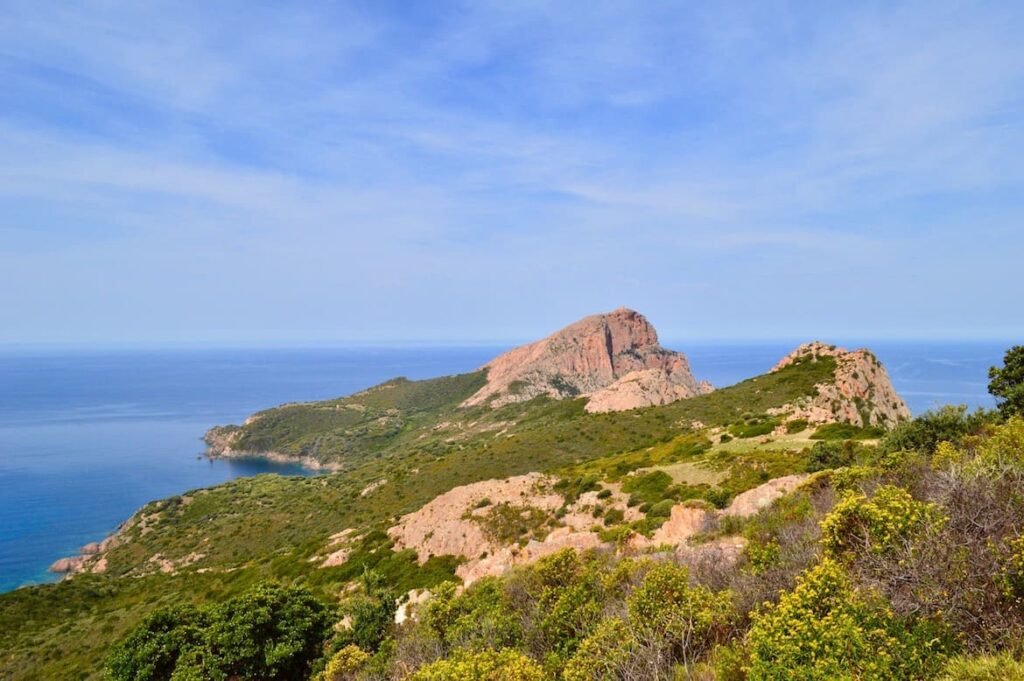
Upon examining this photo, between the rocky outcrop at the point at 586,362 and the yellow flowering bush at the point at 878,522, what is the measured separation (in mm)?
143326

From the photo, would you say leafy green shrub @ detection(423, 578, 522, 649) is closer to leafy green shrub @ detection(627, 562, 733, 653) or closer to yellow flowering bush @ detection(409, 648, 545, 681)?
yellow flowering bush @ detection(409, 648, 545, 681)

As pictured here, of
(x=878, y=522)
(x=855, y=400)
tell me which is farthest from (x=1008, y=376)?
(x=878, y=522)

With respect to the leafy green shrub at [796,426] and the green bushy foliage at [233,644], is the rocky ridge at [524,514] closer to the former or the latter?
the green bushy foliage at [233,644]

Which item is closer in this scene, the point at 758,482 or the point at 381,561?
the point at 758,482

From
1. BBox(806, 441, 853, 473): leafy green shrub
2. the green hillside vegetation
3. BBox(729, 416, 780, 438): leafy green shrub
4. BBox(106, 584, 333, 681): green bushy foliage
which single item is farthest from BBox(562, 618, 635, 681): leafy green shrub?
BBox(729, 416, 780, 438): leafy green shrub

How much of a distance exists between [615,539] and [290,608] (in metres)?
15.7

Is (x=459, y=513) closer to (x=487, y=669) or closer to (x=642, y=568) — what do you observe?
(x=642, y=568)

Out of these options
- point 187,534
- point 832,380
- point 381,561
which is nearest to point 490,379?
point 187,534

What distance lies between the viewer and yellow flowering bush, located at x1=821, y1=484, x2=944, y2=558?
9.77 meters

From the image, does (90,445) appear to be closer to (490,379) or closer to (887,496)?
(490,379)

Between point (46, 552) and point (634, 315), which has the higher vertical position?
point (634, 315)

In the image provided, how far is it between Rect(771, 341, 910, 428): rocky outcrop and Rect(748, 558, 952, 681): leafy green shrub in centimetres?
4057

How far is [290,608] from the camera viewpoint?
906 inches

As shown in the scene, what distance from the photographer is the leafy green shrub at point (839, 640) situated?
7.79 meters
